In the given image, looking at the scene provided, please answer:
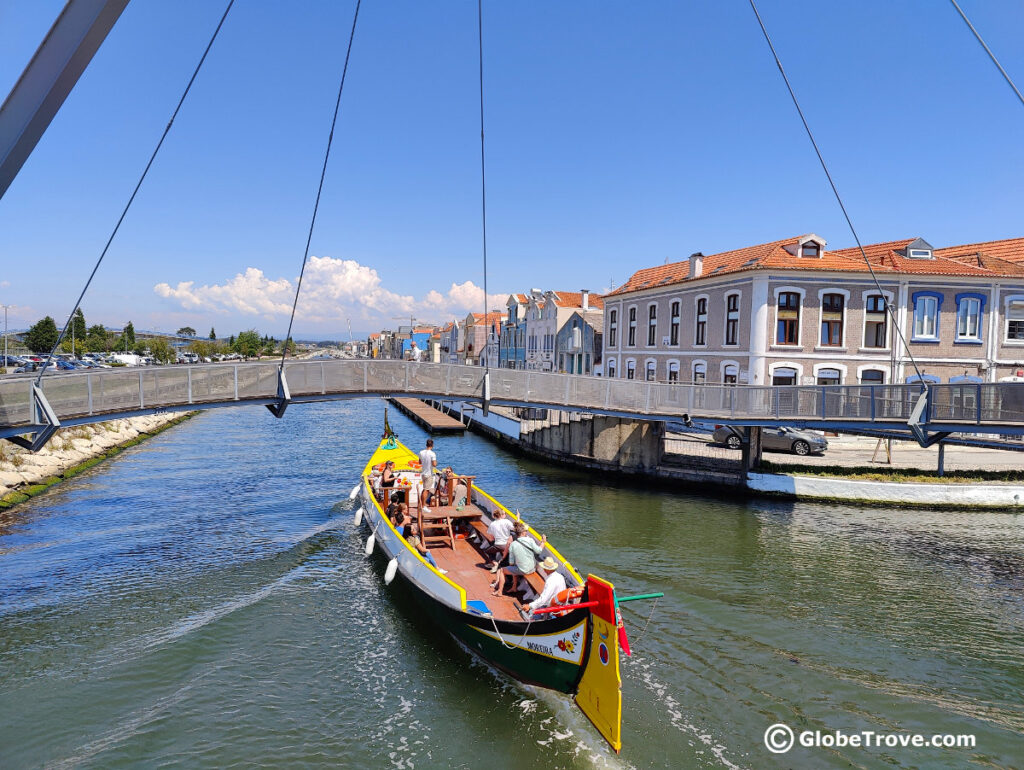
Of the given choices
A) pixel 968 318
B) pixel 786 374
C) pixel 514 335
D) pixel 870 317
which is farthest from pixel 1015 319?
pixel 514 335

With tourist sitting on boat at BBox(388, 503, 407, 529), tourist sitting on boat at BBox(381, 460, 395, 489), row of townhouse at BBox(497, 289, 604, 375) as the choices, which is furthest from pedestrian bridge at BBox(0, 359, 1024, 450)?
row of townhouse at BBox(497, 289, 604, 375)

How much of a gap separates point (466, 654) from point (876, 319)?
31132 millimetres

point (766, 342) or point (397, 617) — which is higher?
point (766, 342)

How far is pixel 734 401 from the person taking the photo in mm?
27375

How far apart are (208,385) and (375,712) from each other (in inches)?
506

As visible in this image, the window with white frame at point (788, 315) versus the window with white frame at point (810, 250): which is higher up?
the window with white frame at point (810, 250)

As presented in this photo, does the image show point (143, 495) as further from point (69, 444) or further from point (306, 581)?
point (306, 581)

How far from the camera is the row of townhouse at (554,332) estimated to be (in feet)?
191

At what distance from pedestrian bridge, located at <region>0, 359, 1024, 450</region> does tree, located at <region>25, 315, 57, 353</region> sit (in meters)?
95.7

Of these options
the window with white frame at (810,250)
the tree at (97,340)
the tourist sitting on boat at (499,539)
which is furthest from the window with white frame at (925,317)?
the tree at (97,340)

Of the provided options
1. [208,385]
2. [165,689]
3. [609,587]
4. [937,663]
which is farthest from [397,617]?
[937,663]

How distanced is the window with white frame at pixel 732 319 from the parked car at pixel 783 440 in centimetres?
604

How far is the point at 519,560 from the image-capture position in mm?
13383

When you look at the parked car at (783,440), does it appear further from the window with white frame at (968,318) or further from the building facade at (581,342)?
the building facade at (581,342)
